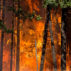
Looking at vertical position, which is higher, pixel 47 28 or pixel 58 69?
pixel 47 28

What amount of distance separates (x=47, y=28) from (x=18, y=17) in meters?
1.19

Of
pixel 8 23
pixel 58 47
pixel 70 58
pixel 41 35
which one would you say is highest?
pixel 8 23

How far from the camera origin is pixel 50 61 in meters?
6.18

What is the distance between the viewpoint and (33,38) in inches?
244

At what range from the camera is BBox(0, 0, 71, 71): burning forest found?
20.1 ft

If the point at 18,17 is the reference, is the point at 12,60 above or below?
below

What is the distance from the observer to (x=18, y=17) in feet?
20.5

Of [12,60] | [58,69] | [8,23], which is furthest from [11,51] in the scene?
[58,69]

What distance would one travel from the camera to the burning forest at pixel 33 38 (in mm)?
6117

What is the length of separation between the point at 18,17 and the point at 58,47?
75.3 inches

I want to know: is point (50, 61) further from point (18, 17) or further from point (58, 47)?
point (18, 17)

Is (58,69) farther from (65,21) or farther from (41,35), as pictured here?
(65,21)

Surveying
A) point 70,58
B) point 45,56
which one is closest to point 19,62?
point 45,56

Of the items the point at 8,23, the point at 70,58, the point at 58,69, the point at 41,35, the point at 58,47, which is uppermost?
the point at 8,23
